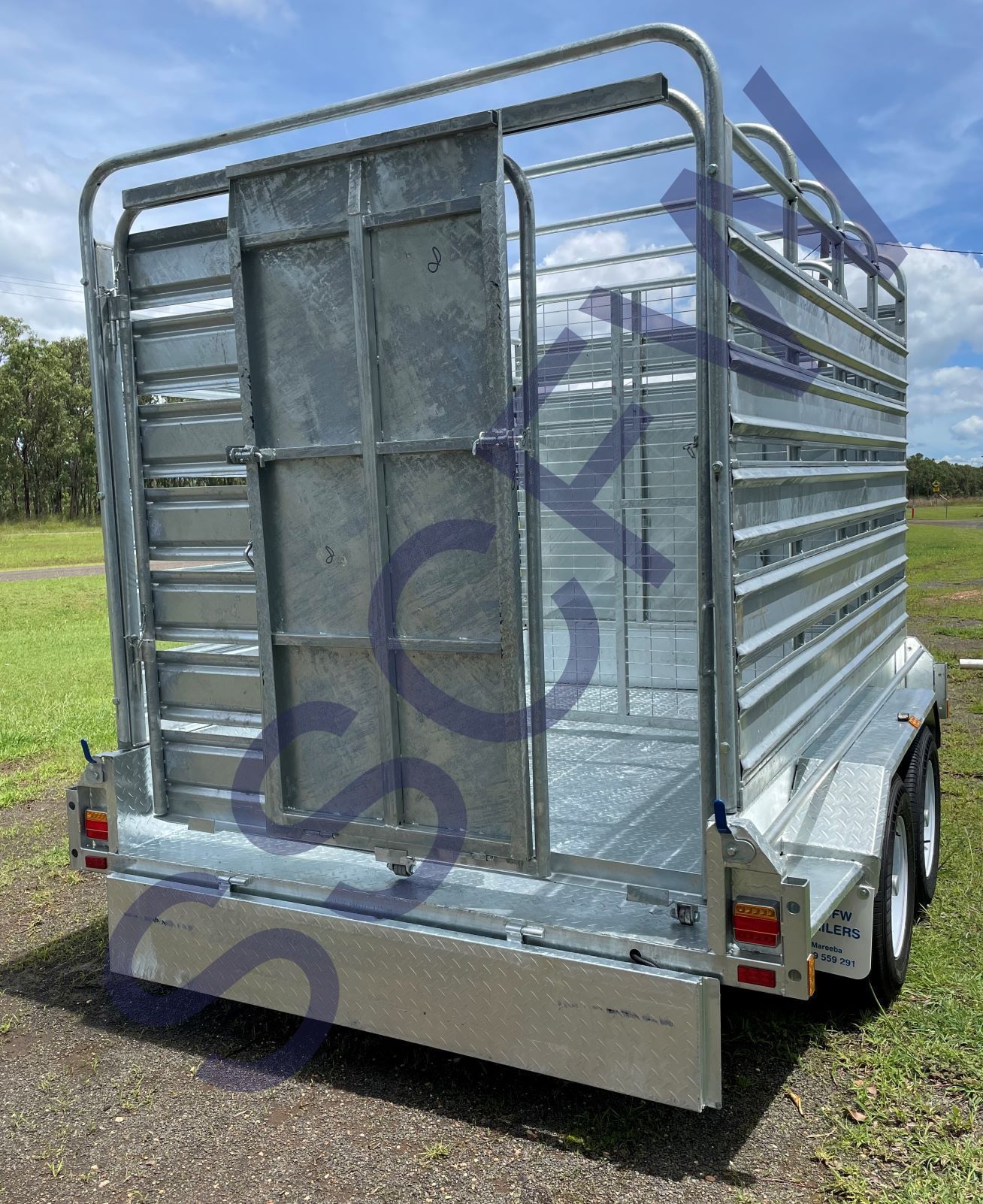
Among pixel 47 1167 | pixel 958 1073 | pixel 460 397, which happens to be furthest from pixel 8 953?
pixel 958 1073

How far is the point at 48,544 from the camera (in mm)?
34688

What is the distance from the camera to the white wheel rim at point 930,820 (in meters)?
4.64

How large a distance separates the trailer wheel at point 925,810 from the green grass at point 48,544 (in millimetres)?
24013

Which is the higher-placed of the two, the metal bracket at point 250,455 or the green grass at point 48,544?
the metal bracket at point 250,455

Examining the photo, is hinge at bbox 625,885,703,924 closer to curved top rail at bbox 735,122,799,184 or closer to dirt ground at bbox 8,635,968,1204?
dirt ground at bbox 8,635,968,1204

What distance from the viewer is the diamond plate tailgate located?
2787 mm

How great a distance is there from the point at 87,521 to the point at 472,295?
46168mm

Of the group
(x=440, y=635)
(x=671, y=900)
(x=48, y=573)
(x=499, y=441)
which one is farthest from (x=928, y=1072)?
(x=48, y=573)

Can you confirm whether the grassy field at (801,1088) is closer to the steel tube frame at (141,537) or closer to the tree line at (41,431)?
the steel tube frame at (141,537)

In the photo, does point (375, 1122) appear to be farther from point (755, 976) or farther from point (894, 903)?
point (894, 903)

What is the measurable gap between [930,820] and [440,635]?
291 cm

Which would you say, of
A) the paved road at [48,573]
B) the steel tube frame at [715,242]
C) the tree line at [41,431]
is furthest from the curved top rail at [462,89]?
the tree line at [41,431]

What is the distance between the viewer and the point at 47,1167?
3008 millimetres

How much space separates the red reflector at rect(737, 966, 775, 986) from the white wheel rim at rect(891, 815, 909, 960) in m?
1.18
